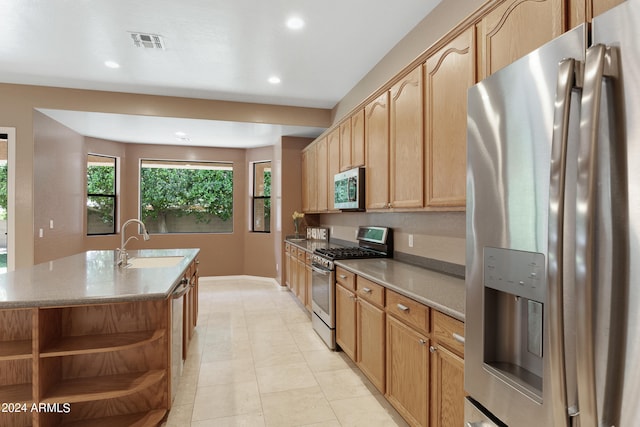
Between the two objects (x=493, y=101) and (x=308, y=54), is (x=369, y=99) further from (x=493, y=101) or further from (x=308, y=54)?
(x=493, y=101)

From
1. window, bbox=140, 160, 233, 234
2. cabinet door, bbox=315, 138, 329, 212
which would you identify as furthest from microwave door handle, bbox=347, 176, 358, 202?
window, bbox=140, 160, 233, 234

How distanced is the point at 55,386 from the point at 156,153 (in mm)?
5381

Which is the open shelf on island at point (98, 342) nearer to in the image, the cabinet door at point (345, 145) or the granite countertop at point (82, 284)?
the granite countertop at point (82, 284)

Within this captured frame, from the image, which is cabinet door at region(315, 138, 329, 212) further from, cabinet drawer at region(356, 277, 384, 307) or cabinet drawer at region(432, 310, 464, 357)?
cabinet drawer at region(432, 310, 464, 357)

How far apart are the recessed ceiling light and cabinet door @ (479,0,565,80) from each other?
5.24 feet

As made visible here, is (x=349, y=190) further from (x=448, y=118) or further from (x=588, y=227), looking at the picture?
(x=588, y=227)

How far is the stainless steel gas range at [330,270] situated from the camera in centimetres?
321

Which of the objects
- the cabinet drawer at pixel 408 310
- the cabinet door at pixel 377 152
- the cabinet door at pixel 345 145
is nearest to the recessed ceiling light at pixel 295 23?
the cabinet door at pixel 377 152

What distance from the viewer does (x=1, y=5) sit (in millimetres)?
2619

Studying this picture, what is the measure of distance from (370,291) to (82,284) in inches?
72.9

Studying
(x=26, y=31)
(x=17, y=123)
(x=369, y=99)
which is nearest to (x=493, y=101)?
(x=369, y=99)

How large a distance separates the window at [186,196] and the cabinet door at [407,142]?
481 centimetres

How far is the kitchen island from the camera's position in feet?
5.62

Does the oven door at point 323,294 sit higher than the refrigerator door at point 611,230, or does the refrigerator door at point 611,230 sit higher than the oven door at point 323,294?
the refrigerator door at point 611,230
